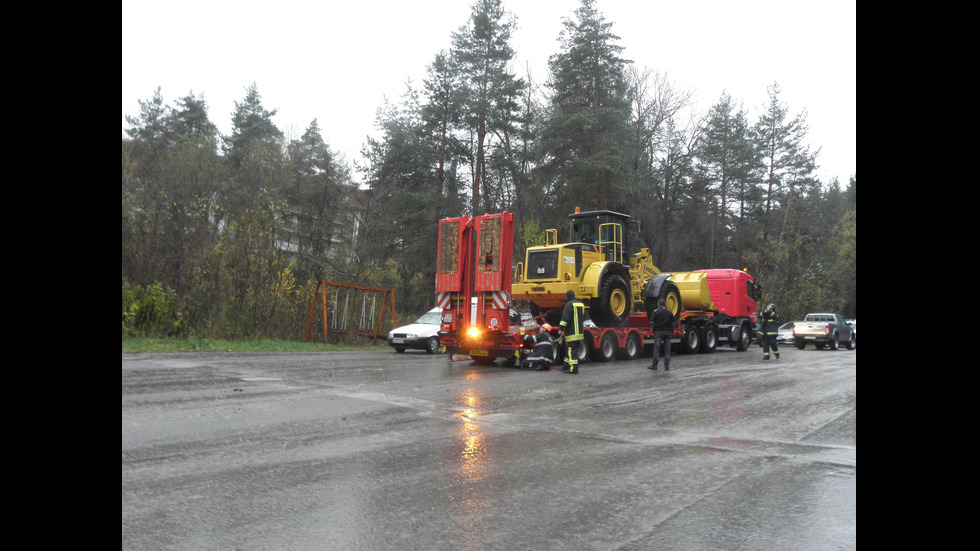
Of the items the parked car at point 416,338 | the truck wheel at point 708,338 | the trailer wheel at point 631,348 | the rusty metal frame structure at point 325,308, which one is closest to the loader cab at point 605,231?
the trailer wheel at point 631,348

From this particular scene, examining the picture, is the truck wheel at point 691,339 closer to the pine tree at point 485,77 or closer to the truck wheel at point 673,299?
the truck wheel at point 673,299

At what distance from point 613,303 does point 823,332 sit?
15694 mm

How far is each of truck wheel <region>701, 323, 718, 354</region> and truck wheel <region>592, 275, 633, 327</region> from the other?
16.7 ft

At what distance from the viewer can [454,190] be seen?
35094mm

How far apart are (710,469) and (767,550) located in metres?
1.85

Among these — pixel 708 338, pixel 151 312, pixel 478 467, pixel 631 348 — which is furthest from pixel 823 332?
pixel 478 467

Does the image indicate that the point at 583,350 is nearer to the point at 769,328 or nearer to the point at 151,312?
the point at 769,328

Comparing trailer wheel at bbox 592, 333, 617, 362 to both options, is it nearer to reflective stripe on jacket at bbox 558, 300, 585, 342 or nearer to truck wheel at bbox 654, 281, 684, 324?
reflective stripe on jacket at bbox 558, 300, 585, 342

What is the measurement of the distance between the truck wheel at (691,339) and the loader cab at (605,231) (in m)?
4.40

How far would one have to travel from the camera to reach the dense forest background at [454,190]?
66.4ft

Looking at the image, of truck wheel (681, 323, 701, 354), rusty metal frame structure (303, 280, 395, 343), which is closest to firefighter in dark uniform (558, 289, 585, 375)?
truck wheel (681, 323, 701, 354)

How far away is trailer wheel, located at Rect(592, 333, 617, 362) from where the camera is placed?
1688cm
